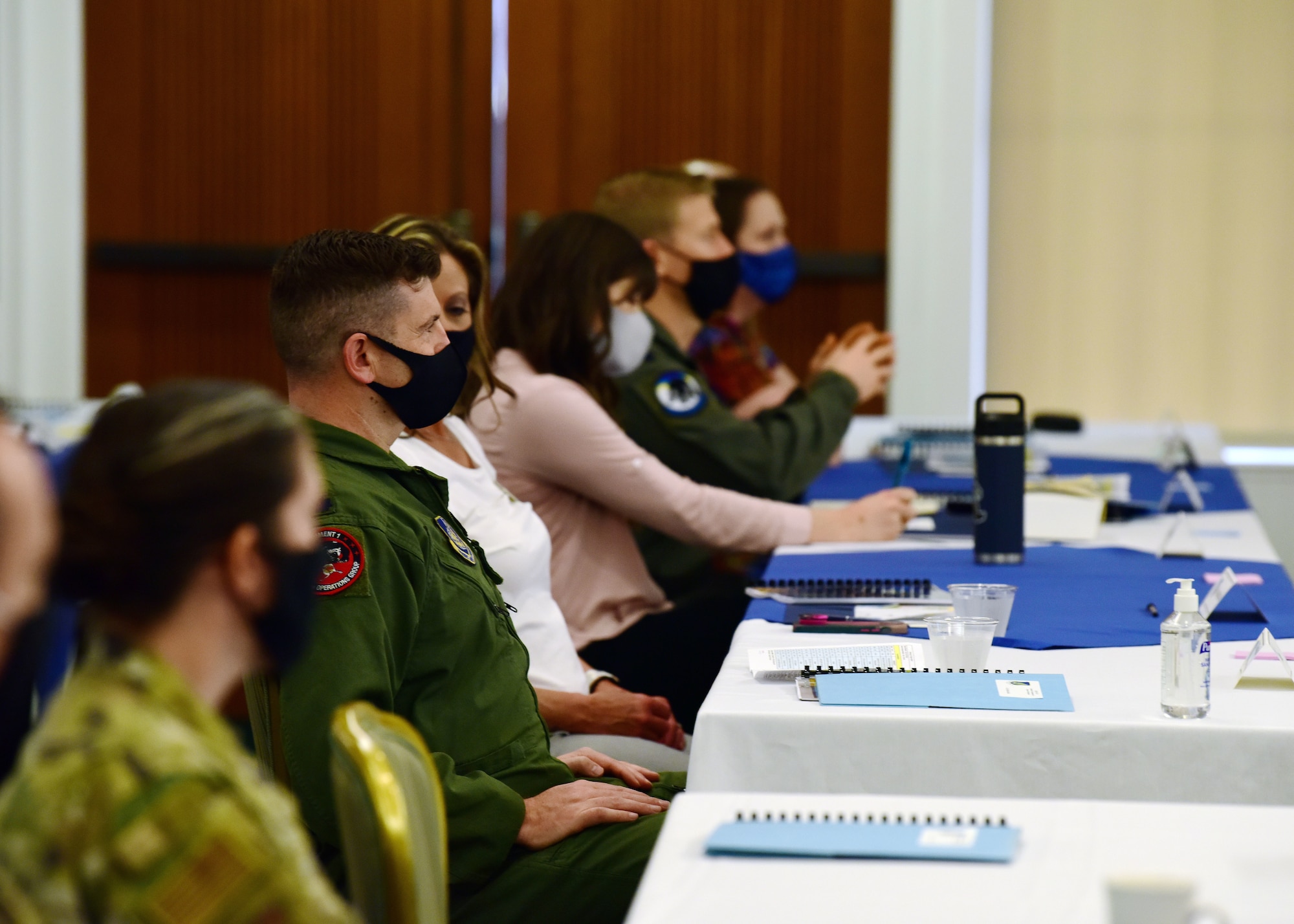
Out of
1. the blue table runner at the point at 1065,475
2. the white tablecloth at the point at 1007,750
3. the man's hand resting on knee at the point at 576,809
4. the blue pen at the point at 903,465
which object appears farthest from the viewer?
the blue table runner at the point at 1065,475

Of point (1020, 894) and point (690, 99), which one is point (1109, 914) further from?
point (690, 99)

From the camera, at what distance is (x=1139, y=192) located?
4547mm

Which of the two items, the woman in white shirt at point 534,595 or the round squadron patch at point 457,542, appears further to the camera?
the woman in white shirt at point 534,595

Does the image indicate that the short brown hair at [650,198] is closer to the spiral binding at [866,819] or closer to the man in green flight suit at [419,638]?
the man in green flight suit at [419,638]

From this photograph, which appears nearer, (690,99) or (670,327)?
(670,327)

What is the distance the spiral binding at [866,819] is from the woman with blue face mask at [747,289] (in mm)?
2413

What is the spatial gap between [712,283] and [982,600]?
5.39 ft

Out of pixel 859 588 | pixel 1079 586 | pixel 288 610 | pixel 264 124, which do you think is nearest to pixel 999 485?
pixel 1079 586

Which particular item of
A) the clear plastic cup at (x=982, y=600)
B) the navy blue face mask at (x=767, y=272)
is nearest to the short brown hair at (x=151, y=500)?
the clear plastic cup at (x=982, y=600)

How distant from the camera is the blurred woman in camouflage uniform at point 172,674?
0.73m

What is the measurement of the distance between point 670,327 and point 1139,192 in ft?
6.83

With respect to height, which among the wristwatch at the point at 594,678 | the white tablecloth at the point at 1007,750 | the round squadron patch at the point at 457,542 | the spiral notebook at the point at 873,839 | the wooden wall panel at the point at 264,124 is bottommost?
the wristwatch at the point at 594,678

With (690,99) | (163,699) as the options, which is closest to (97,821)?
(163,699)

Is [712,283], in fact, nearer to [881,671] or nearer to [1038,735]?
[881,671]
